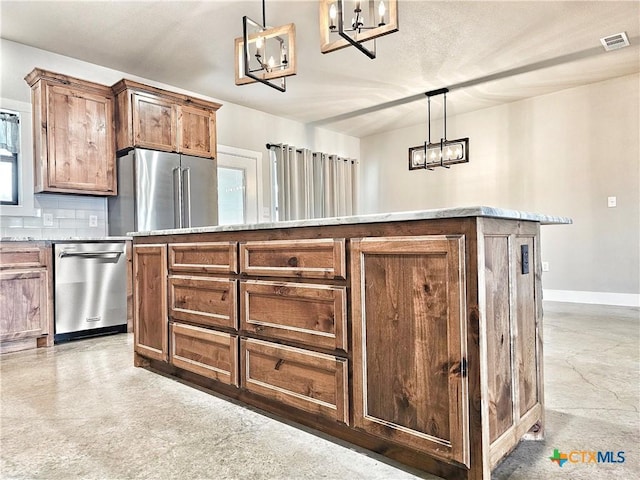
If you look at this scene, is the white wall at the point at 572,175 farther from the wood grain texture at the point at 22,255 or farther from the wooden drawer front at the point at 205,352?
the wood grain texture at the point at 22,255

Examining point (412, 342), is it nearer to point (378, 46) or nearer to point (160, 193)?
point (160, 193)

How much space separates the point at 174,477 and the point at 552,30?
4383 mm

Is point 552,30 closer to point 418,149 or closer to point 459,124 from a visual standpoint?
point 418,149

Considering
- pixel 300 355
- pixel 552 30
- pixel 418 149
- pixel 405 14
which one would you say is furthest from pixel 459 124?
pixel 300 355

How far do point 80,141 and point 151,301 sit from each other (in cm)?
216

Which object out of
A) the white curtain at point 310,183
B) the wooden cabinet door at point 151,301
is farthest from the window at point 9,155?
the white curtain at point 310,183

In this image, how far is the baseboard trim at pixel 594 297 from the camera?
4770mm

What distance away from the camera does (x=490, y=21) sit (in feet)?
11.6

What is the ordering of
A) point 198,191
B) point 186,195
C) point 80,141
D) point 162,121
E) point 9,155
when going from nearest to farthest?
point 9,155 → point 80,141 → point 162,121 → point 186,195 → point 198,191

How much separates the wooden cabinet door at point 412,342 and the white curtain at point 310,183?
4576mm

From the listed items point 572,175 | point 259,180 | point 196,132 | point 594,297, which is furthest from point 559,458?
point 259,180

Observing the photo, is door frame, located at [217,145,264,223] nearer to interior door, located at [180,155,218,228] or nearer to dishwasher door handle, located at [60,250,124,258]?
interior door, located at [180,155,218,228]

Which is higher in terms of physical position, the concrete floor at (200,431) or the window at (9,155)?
the window at (9,155)

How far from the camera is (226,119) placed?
212 inches
